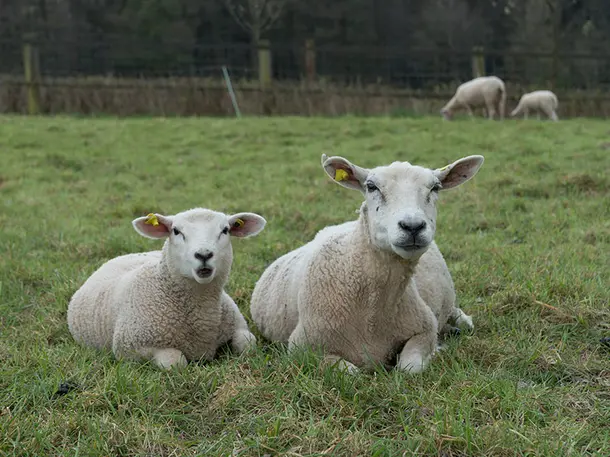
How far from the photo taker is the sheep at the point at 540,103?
17703 millimetres

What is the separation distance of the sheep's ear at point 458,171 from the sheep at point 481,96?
14.0 metres

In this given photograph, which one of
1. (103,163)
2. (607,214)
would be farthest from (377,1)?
(607,214)

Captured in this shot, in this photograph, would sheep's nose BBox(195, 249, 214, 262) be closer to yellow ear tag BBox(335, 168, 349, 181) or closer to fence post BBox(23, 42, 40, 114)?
yellow ear tag BBox(335, 168, 349, 181)

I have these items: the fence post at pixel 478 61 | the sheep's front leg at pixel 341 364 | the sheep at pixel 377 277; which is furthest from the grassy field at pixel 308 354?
the fence post at pixel 478 61

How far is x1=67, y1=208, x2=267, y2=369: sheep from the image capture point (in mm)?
3850

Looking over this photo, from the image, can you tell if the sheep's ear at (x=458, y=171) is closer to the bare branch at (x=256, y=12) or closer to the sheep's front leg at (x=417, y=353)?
the sheep's front leg at (x=417, y=353)

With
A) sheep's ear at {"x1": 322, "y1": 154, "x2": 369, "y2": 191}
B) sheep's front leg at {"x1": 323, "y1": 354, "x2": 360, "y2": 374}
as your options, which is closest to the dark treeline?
sheep's ear at {"x1": 322, "y1": 154, "x2": 369, "y2": 191}

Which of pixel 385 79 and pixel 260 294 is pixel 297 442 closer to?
pixel 260 294

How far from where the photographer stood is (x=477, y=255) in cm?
570

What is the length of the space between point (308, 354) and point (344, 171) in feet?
3.15

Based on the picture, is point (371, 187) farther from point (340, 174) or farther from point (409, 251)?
point (409, 251)

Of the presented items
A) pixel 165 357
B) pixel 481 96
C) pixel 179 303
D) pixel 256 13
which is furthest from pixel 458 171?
pixel 256 13

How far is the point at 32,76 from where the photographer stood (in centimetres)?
1783

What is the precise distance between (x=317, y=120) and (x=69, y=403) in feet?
37.2
